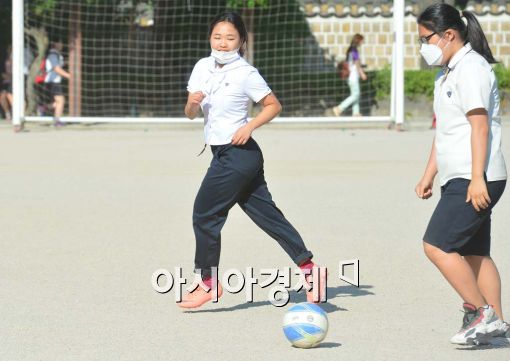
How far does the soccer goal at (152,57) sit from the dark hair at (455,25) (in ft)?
53.4

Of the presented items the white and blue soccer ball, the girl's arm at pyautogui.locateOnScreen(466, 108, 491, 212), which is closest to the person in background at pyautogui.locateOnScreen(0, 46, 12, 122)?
the white and blue soccer ball

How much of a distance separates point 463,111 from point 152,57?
60.6 ft

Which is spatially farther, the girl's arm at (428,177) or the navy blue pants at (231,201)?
the navy blue pants at (231,201)

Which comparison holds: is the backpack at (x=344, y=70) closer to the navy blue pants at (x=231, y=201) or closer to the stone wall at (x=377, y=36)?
the stone wall at (x=377, y=36)

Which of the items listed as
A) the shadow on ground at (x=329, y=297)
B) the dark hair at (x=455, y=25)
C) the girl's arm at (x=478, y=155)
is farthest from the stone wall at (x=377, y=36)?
the girl's arm at (x=478, y=155)

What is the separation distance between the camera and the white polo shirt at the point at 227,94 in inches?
263

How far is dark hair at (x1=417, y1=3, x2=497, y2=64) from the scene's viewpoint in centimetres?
583

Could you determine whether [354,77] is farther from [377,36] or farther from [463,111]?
[463,111]

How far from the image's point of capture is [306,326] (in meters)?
5.82

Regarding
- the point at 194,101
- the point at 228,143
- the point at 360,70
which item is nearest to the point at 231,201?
the point at 228,143

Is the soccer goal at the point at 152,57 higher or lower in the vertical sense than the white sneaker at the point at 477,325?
higher

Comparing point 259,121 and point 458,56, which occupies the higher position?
point 458,56

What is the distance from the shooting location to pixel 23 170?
13875mm

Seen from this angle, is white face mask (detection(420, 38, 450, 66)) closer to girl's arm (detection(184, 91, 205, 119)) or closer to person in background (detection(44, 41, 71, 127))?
girl's arm (detection(184, 91, 205, 119))
